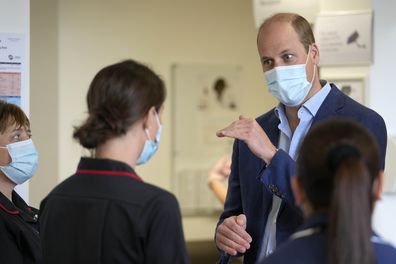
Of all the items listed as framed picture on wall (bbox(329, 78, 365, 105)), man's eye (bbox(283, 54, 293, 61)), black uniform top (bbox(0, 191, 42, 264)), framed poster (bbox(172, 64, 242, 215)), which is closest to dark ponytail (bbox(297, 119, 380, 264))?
man's eye (bbox(283, 54, 293, 61))

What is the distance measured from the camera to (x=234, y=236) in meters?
1.89

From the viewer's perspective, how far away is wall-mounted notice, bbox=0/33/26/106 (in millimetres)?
2674

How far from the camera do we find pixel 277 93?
6.70ft

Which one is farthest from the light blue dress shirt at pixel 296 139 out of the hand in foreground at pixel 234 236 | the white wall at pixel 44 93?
the white wall at pixel 44 93

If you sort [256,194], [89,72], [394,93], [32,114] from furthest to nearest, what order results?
[89,72]
[32,114]
[394,93]
[256,194]

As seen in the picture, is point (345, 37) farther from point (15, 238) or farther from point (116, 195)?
point (116, 195)

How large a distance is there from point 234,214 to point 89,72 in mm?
2997

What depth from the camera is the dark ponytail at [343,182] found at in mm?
1056

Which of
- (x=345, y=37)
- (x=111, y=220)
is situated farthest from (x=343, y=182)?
(x=345, y=37)

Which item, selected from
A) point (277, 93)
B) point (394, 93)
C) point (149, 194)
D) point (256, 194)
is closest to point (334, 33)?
point (394, 93)

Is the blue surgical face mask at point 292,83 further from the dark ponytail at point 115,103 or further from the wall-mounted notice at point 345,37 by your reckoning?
the wall-mounted notice at point 345,37

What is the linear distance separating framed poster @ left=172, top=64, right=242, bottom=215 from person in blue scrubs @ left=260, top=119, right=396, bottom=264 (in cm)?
422

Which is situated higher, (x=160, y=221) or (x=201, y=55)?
(x=201, y=55)

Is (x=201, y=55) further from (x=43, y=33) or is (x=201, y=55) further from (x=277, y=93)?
(x=277, y=93)
